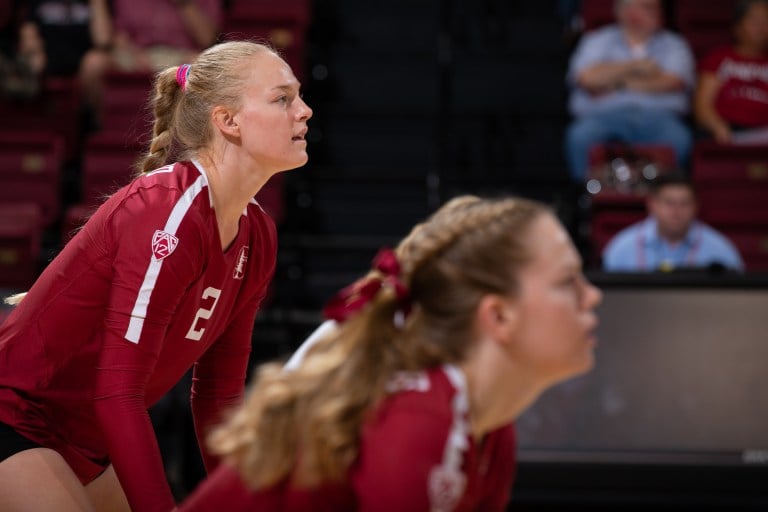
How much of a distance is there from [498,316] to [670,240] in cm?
406

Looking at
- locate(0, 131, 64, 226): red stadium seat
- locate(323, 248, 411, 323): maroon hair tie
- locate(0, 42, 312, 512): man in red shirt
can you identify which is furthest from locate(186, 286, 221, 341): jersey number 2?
locate(0, 131, 64, 226): red stadium seat

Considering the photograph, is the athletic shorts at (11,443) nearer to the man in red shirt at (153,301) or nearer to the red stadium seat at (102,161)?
the man in red shirt at (153,301)

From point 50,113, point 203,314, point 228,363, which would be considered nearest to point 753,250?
point 50,113

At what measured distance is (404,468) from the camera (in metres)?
1.55

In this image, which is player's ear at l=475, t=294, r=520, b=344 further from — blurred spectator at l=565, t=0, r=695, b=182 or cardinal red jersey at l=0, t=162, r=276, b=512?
blurred spectator at l=565, t=0, r=695, b=182

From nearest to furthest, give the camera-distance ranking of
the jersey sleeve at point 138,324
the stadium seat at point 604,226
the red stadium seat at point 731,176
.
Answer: the jersey sleeve at point 138,324 < the stadium seat at point 604,226 < the red stadium seat at point 731,176

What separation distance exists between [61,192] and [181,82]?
419cm

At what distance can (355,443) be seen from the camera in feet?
5.32

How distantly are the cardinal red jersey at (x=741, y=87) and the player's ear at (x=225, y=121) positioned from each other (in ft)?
15.5

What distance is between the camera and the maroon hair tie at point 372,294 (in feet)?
5.74

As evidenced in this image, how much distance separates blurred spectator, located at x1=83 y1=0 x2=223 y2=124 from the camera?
270 inches

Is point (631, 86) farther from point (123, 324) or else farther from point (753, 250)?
point (123, 324)

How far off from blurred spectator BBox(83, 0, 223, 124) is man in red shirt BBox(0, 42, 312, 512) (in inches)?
173

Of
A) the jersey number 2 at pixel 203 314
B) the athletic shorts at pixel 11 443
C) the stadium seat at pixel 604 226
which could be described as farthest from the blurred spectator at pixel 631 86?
the athletic shorts at pixel 11 443
